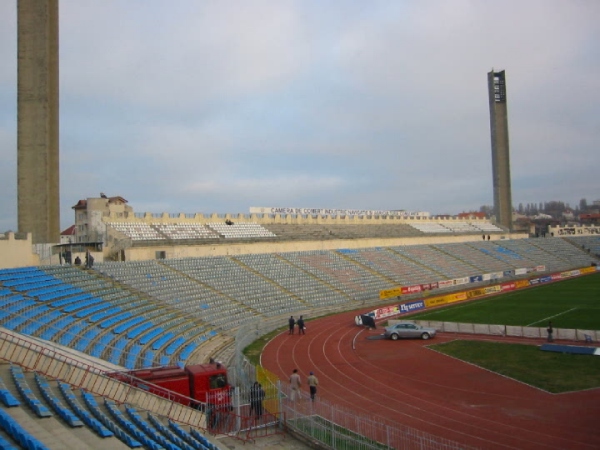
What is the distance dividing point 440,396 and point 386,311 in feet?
61.0

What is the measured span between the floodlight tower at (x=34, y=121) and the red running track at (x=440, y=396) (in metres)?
17.8

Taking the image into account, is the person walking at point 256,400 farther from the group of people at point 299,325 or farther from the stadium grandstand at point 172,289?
the group of people at point 299,325

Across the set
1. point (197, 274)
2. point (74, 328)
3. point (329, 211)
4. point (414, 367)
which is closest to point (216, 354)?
point (74, 328)

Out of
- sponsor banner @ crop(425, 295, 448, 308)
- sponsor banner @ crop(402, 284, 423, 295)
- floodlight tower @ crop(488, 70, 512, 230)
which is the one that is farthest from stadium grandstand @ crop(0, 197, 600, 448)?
floodlight tower @ crop(488, 70, 512, 230)

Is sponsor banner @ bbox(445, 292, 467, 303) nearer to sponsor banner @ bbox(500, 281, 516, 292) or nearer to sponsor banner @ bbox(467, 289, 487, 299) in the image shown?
sponsor banner @ bbox(467, 289, 487, 299)

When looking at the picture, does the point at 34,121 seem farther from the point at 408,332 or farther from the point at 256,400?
the point at 408,332

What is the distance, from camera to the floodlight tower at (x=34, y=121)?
105 ft

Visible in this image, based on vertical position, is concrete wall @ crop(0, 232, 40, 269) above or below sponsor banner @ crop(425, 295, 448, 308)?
above

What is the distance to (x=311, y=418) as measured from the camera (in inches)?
536

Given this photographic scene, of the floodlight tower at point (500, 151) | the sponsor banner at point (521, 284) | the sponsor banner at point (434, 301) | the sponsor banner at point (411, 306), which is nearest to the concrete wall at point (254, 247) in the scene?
the sponsor banner at point (434, 301)

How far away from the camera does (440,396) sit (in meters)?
17.5

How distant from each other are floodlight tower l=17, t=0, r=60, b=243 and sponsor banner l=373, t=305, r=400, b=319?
22889 mm

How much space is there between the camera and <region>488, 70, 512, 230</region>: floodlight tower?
290 ft

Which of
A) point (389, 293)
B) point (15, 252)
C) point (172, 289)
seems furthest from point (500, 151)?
point (15, 252)
